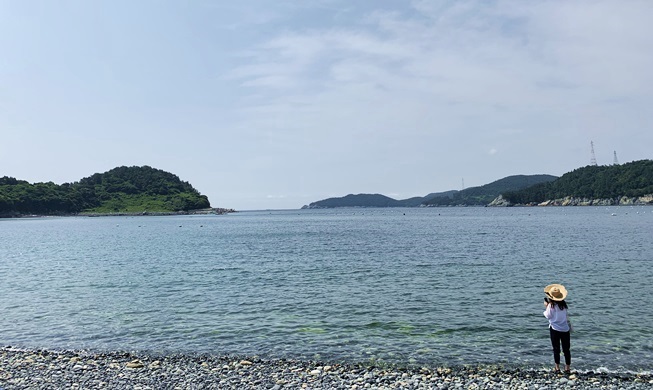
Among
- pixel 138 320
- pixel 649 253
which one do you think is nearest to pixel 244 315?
pixel 138 320

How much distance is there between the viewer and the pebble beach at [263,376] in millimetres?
15719

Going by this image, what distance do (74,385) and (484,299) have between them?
2478cm

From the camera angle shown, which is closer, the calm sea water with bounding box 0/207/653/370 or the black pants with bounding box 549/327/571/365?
the black pants with bounding box 549/327/571/365

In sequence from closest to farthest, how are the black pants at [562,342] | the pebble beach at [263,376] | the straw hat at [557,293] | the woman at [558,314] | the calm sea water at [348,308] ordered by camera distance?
1. the pebble beach at [263,376]
2. the straw hat at [557,293]
3. the woman at [558,314]
4. the black pants at [562,342]
5. the calm sea water at [348,308]

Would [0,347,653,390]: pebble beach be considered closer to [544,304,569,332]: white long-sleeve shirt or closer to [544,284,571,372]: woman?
[544,284,571,372]: woman

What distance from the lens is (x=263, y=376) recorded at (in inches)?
666

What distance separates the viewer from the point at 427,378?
16.5 m

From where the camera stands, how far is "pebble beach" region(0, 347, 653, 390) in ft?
51.6

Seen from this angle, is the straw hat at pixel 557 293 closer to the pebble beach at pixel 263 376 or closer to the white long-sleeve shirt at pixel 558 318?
the white long-sleeve shirt at pixel 558 318

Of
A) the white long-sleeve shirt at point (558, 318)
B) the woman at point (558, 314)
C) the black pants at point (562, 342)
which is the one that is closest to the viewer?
the woman at point (558, 314)

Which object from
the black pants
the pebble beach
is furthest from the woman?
the pebble beach

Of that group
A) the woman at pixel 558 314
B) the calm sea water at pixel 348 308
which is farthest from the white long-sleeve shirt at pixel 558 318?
the calm sea water at pixel 348 308

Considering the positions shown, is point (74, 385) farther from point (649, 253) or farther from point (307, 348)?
point (649, 253)

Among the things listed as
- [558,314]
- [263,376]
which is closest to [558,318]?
[558,314]
